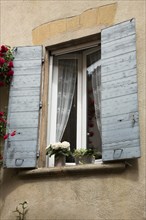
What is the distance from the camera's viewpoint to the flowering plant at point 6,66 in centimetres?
558

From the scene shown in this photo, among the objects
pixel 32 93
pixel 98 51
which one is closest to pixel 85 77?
pixel 98 51

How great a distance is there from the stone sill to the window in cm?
8

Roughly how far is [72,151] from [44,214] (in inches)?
35.2

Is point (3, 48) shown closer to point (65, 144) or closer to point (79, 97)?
point (79, 97)

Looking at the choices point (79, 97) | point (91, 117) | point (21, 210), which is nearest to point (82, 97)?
point (79, 97)

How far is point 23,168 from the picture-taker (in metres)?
5.07

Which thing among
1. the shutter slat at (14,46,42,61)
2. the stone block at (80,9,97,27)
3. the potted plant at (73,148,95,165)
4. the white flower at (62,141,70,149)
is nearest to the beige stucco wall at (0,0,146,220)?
the stone block at (80,9,97,27)

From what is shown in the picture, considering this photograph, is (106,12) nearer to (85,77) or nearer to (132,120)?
(85,77)

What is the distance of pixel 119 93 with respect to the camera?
15.9ft

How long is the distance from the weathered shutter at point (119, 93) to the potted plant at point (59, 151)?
1.82 feet

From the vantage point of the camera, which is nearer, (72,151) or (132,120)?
(132,120)

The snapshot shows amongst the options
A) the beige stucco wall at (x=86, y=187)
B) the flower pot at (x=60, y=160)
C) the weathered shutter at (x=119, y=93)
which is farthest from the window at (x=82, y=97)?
the flower pot at (x=60, y=160)

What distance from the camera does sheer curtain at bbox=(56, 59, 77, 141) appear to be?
545cm

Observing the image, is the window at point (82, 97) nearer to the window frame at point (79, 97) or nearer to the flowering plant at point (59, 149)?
the window frame at point (79, 97)
